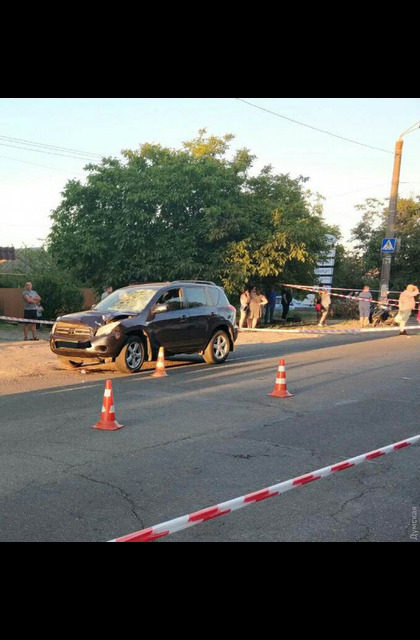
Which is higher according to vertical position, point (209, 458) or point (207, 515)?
point (207, 515)

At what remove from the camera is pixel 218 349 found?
1387 centimetres

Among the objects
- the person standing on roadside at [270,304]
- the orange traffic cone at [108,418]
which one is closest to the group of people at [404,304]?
the person standing on roadside at [270,304]

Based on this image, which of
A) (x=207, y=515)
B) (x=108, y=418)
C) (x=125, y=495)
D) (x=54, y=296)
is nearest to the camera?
(x=207, y=515)

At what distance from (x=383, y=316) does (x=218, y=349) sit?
14367mm

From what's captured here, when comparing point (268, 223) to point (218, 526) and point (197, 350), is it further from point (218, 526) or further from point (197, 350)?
point (218, 526)

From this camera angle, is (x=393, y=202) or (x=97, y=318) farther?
(x=393, y=202)

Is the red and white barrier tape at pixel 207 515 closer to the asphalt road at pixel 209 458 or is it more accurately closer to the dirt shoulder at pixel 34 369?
the asphalt road at pixel 209 458

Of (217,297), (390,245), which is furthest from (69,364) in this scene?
(390,245)

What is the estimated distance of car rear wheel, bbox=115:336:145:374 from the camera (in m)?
11.9

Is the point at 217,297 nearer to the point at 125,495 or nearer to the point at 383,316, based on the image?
the point at 125,495

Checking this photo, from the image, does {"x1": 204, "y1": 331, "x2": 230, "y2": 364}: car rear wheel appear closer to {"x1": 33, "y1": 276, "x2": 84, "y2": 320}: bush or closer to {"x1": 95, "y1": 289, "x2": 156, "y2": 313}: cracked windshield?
{"x1": 95, "y1": 289, "x2": 156, "y2": 313}: cracked windshield

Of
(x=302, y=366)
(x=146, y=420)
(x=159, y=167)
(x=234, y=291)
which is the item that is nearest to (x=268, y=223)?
(x=234, y=291)

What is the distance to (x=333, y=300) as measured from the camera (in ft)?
Result: 123

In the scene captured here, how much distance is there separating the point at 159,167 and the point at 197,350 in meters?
12.6
